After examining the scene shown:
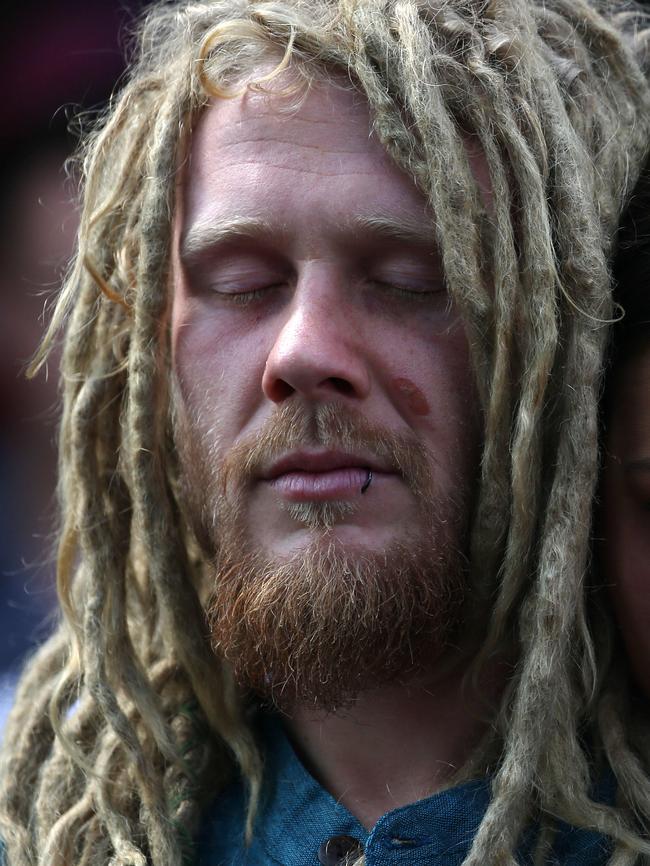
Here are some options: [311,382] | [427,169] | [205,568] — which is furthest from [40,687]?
[427,169]

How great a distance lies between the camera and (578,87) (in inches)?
83.5

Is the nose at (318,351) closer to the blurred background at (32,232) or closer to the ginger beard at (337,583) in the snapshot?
the ginger beard at (337,583)

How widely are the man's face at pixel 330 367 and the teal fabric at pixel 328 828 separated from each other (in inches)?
10.8

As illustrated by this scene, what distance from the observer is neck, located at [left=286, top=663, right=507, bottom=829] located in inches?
77.7

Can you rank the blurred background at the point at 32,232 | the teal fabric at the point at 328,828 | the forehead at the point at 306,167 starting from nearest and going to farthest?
the teal fabric at the point at 328,828 < the forehead at the point at 306,167 < the blurred background at the point at 32,232

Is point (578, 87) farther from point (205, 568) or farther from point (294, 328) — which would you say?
point (205, 568)

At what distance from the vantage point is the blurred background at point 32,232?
3695 millimetres

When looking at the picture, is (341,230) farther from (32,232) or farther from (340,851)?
(32,232)

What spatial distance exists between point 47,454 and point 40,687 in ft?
5.81

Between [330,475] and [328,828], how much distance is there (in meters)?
0.58

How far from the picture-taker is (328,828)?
1.92 meters

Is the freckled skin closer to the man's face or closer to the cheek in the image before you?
the man's face

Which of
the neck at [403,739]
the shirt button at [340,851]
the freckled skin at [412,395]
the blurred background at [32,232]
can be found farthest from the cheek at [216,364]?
the blurred background at [32,232]

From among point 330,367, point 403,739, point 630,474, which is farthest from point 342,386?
point 403,739
